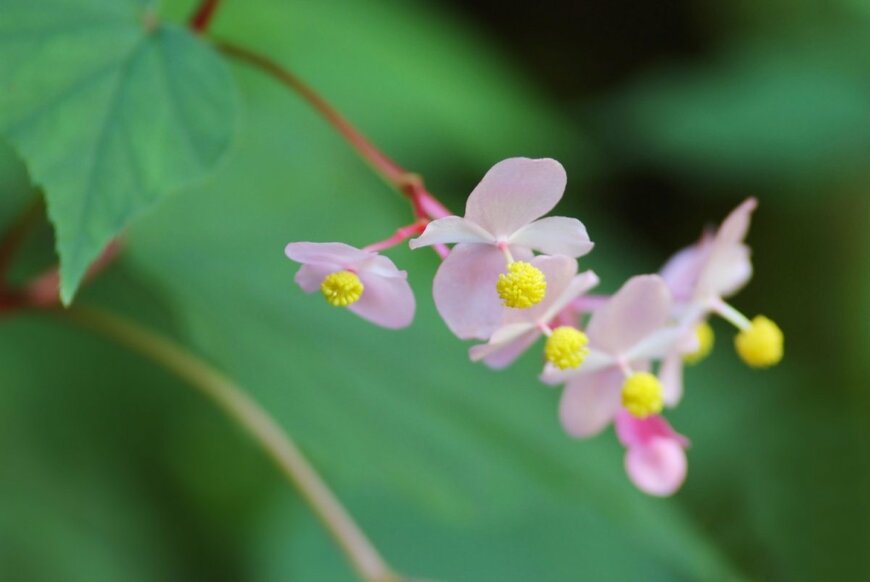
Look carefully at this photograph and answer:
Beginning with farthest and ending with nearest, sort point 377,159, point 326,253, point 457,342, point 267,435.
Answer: point 457,342 < point 267,435 < point 377,159 < point 326,253

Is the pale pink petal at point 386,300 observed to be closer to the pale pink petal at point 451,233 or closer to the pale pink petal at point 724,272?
the pale pink petal at point 451,233

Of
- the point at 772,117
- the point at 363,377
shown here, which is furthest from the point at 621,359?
the point at 772,117

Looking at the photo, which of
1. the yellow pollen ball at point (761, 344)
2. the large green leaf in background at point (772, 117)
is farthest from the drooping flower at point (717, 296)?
the large green leaf in background at point (772, 117)

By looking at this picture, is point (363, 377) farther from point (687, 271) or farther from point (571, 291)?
point (571, 291)

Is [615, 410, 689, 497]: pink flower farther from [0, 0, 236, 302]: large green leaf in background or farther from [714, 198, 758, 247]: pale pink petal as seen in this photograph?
[0, 0, 236, 302]: large green leaf in background

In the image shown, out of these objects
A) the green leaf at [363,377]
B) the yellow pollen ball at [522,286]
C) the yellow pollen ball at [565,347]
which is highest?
the yellow pollen ball at [522,286]

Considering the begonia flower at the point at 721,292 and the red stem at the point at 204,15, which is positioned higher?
the begonia flower at the point at 721,292

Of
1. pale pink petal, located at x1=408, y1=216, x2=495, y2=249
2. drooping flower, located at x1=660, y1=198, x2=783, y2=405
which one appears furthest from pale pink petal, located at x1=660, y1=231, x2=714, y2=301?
pale pink petal, located at x1=408, y1=216, x2=495, y2=249
